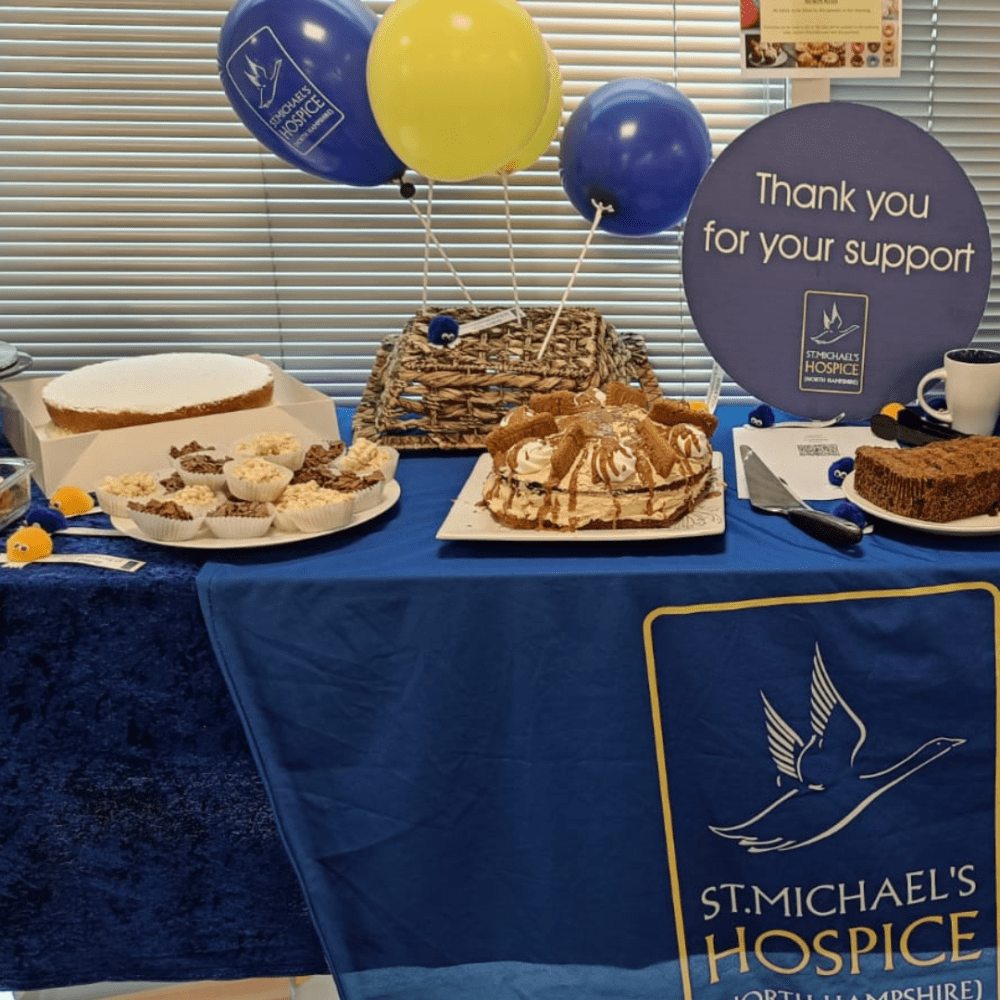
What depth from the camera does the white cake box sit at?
5.67 ft

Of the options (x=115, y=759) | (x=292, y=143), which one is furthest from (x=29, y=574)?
(x=292, y=143)

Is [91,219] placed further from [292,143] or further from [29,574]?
[29,574]

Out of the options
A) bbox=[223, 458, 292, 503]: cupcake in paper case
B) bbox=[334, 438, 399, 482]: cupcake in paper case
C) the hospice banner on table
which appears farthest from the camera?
bbox=[334, 438, 399, 482]: cupcake in paper case

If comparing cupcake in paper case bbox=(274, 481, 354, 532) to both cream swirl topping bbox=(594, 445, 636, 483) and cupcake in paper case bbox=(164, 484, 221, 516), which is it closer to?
cupcake in paper case bbox=(164, 484, 221, 516)

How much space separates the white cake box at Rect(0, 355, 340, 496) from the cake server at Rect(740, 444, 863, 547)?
0.66m

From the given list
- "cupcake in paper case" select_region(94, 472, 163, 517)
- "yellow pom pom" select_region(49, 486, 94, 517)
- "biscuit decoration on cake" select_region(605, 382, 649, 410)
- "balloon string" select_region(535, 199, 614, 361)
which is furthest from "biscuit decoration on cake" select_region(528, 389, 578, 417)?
"yellow pom pom" select_region(49, 486, 94, 517)

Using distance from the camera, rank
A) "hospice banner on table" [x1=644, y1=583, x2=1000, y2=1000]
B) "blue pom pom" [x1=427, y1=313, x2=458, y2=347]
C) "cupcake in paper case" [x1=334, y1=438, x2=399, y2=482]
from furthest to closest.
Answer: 1. "blue pom pom" [x1=427, y1=313, x2=458, y2=347]
2. "cupcake in paper case" [x1=334, y1=438, x2=399, y2=482]
3. "hospice banner on table" [x1=644, y1=583, x2=1000, y2=1000]

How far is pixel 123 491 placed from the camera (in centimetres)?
161

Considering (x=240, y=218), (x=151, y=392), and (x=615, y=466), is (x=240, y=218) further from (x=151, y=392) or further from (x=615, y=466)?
(x=615, y=466)

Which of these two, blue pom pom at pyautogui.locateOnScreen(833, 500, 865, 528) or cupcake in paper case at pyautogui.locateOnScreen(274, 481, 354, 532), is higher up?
cupcake in paper case at pyautogui.locateOnScreen(274, 481, 354, 532)

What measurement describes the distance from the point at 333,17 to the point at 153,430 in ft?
2.17

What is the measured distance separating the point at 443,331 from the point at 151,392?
0.46 m

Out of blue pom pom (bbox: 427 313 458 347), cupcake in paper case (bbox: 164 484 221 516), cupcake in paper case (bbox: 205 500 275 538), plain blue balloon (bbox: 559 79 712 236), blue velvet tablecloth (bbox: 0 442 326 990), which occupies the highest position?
plain blue balloon (bbox: 559 79 712 236)

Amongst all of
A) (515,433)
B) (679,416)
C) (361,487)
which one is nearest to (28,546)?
(361,487)
